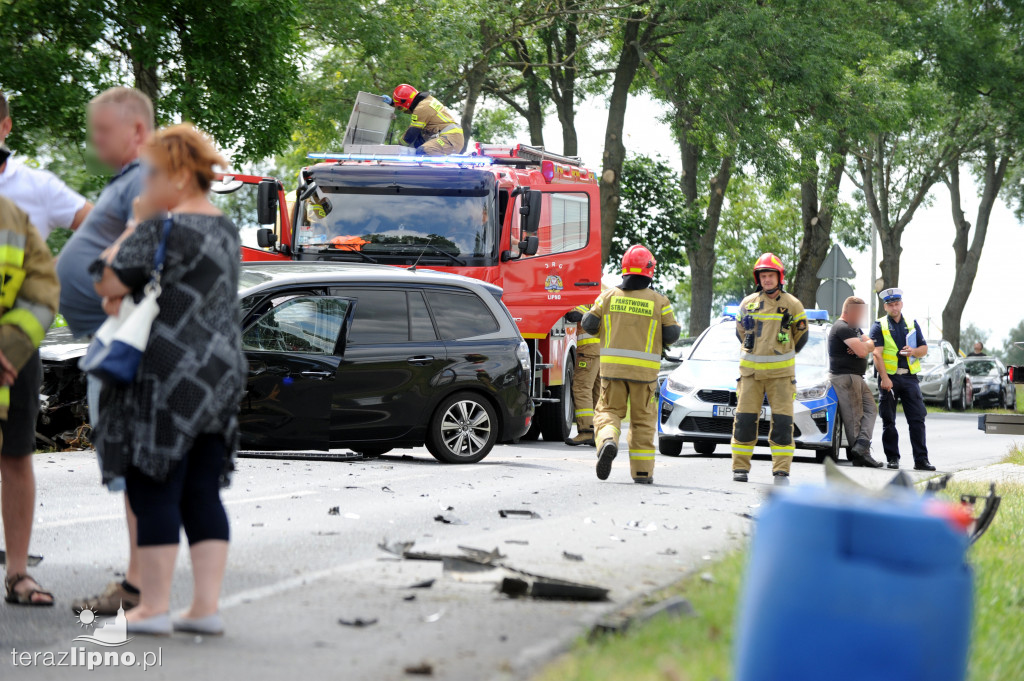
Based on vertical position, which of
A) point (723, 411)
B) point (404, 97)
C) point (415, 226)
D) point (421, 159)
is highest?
point (404, 97)

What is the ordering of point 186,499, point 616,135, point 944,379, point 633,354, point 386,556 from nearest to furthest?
point 186,499 → point 386,556 → point 633,354 → point 616,135 → point 944,379

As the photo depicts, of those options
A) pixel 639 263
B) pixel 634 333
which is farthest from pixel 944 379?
pixel 634 333

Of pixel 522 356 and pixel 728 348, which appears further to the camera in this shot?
pixel 728 348

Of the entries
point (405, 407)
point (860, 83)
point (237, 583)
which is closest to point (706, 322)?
point (860, 83)

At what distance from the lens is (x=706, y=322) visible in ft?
110

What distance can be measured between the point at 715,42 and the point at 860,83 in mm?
3376

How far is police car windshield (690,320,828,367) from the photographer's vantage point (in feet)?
49.3

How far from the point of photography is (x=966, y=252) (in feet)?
137

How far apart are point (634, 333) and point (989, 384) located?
2841cm

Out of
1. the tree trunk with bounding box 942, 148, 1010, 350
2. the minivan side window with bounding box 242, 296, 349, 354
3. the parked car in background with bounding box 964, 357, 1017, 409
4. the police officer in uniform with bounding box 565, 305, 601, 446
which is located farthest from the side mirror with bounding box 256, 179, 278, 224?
the tree trunk with bounding box 942, 148, 1010, 350

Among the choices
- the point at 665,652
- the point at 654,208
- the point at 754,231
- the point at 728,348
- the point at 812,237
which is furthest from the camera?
the point at 754,231

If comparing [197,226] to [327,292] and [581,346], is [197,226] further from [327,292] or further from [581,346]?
[581,346]

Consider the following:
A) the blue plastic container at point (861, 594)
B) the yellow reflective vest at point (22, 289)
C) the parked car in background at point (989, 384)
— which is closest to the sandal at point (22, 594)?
the yellow reflective vest at point (22, 289)

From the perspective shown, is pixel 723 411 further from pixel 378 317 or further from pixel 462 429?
pixel 378 317
